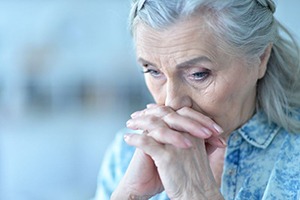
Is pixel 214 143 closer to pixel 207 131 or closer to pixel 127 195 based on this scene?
pixel 207 131

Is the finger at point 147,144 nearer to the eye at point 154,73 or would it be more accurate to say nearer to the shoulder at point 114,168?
the eye at point 154,73

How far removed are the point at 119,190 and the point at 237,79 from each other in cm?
39

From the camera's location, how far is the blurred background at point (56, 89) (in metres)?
3.53

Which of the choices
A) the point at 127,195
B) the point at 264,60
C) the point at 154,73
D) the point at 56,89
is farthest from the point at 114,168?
the point at 56,89

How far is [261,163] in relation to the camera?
4.61 ft

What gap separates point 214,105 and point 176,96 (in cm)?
9

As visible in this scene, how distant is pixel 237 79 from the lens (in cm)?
134

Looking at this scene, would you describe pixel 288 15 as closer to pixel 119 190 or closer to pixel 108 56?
pixel 108 56

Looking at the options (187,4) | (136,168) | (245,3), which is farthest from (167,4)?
(136,168)

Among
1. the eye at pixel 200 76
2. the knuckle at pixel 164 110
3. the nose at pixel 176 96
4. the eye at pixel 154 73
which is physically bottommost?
the knuckle at pixel 164 110

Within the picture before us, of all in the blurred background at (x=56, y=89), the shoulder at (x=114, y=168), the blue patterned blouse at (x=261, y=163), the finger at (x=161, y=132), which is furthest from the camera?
the blurred background at (x=56, y=89)

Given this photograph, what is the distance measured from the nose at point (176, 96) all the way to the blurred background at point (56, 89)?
2184mm

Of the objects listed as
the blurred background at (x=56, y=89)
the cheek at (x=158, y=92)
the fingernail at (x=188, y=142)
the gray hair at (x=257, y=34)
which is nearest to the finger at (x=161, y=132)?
the fingernail at (x=188, y=142)

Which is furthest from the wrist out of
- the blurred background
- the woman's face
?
the blurred background
